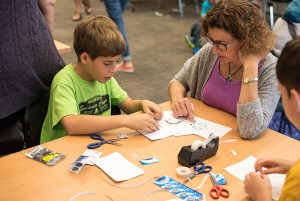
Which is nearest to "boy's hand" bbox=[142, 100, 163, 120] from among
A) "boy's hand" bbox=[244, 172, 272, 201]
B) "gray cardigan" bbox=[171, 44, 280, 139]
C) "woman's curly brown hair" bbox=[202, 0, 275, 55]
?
"gray cardigan" bbox=[171, 44, 280, 139]

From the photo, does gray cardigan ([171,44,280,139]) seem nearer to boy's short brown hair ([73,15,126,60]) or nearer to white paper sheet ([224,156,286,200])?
white paper sheet ([224,156,286,200])

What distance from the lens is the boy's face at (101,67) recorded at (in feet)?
5.65

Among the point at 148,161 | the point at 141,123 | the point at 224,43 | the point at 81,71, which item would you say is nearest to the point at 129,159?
the point at 148,161

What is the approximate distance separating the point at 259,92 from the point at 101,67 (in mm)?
705

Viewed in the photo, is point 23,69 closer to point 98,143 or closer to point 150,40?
point 98,143

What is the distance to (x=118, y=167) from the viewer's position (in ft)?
4.47

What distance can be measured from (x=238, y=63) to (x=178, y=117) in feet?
1.26

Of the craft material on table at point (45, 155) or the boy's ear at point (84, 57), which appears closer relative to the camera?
the craft material on table at point (45, 155)

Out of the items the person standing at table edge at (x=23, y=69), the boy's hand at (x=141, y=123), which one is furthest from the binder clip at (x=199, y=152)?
the person standing at table edge at (x=23, y=69)

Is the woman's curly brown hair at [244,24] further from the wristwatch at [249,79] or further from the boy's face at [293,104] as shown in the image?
the boy's face at [293,104]

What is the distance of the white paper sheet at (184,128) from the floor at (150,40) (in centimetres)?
192

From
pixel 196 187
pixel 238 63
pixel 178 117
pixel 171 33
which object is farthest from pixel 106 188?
pixel 171 33

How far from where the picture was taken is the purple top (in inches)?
71.2

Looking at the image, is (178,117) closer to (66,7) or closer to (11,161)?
(11,161)
